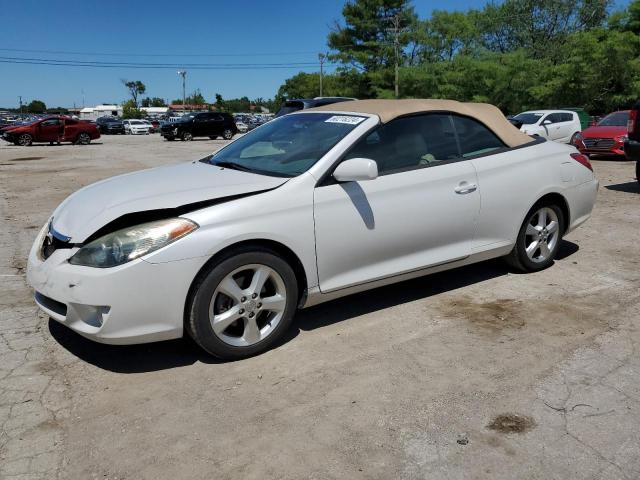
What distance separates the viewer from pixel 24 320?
4.17m

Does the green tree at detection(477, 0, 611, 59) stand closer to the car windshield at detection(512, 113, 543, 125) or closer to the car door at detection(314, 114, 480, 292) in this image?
the car windshield at detection(512, 113, 543, 125)

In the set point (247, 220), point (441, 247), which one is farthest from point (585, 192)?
point (247, 220)

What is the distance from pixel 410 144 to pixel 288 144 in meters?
0.92

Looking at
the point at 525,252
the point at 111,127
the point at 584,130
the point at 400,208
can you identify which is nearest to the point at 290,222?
the point at 400,208

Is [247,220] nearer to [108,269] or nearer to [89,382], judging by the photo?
[108,269]

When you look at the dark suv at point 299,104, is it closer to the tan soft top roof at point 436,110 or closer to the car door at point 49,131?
the tan soft top roof at point 436,110

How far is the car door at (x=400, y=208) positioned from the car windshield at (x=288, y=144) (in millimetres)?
215

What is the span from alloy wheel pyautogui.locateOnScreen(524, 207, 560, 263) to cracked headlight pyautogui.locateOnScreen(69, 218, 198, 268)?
3.13 metres

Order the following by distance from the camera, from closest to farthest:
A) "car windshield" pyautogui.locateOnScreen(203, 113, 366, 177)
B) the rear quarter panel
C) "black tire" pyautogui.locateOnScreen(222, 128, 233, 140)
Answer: "car windshield" pyautogui.locateOnScreen(203, 113, 366, 177), the rear quarter panel, "black tire" pyautogui.locateOnScreen(222, 128, 233, 140)

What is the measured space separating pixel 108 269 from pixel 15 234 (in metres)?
4.74

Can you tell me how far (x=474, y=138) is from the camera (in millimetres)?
4691

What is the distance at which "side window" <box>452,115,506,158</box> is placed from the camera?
4602mm

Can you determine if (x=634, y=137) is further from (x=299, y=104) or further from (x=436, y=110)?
(x=299, y=104)

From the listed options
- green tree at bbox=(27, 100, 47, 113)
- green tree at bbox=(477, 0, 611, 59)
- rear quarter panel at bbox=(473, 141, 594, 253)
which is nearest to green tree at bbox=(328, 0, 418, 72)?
green tree at bbox=(477, 0, 611, 59)
